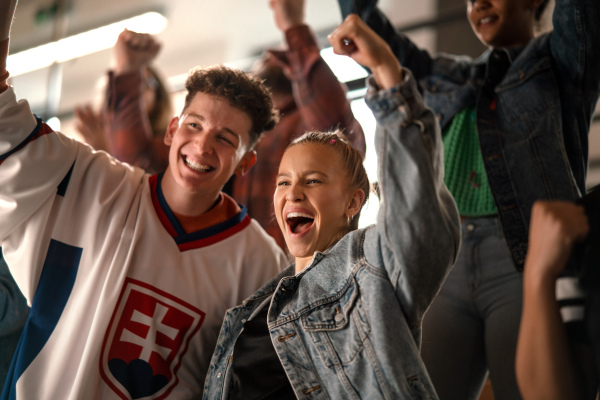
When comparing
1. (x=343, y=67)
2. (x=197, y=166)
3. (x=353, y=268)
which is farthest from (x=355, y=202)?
(x=343, y=67)

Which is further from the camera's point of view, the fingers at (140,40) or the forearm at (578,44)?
the fingers at (140,40)

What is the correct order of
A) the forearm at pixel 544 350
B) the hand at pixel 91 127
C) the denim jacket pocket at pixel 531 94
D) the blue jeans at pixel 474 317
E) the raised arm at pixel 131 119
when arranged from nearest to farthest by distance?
the forearm at pixel 544 350 → the blue jeans at pixel 474 317 → the denim jacket pocket at pixel 531 94 → the raised arm at pixel 131 119 → the hand at pixel 91 127

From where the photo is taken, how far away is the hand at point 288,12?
1330 mm

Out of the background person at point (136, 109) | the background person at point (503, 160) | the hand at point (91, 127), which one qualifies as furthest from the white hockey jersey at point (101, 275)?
the hand at point (91, 127)

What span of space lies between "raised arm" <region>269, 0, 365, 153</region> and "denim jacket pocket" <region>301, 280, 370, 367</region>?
0.62 m

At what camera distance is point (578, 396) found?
0.65 metres

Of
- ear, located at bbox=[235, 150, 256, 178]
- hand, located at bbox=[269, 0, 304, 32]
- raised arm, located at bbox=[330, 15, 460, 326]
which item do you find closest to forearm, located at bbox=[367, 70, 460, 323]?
raised arm, located at bbox=[330, 15, 460, 326]

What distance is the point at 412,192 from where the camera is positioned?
665 millimetres

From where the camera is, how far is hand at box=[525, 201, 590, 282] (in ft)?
2.19

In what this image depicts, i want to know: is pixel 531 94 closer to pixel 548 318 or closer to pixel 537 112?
pixel 537 112

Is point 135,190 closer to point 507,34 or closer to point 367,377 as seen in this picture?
point 367,377

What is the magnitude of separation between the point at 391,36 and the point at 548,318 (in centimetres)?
79

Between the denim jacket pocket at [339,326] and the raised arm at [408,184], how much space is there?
0.23 feet

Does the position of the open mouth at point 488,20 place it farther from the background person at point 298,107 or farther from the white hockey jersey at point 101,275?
the white hockey jersey at point 101,275
